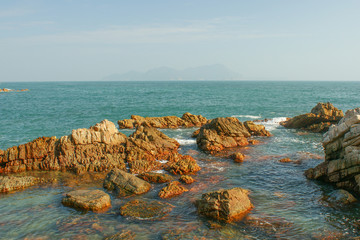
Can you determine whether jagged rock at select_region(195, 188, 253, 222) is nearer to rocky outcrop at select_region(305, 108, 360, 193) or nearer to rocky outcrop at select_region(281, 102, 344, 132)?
rocky outcrop at select_region(305, 108, 360, 193)

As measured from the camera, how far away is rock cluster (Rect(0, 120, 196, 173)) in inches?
966

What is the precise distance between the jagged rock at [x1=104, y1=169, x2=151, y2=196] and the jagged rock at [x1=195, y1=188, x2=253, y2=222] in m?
4.81

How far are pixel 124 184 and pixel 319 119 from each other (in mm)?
34404

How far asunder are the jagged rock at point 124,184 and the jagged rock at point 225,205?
4805 mm

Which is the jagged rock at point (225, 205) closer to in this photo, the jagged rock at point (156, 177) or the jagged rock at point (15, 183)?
the jagged rock at point (156, 177)

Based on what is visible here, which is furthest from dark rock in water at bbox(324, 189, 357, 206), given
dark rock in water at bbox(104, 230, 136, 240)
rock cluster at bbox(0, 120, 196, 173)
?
rock cluster at bbox(0, 120, 196, 173)

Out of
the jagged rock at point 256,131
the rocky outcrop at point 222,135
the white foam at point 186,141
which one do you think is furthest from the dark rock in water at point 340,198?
the jagged rock at point 256,131

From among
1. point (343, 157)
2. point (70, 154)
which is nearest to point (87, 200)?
point (70, 154)

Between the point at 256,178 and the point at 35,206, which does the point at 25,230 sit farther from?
the point at 256,178

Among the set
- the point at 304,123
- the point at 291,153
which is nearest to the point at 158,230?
the point at 291,153

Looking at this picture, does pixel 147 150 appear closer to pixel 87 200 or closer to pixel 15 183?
pixel 87 200

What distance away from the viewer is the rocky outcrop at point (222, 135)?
31156mm

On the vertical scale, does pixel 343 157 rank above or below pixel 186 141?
above

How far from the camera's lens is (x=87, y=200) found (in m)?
17.2
